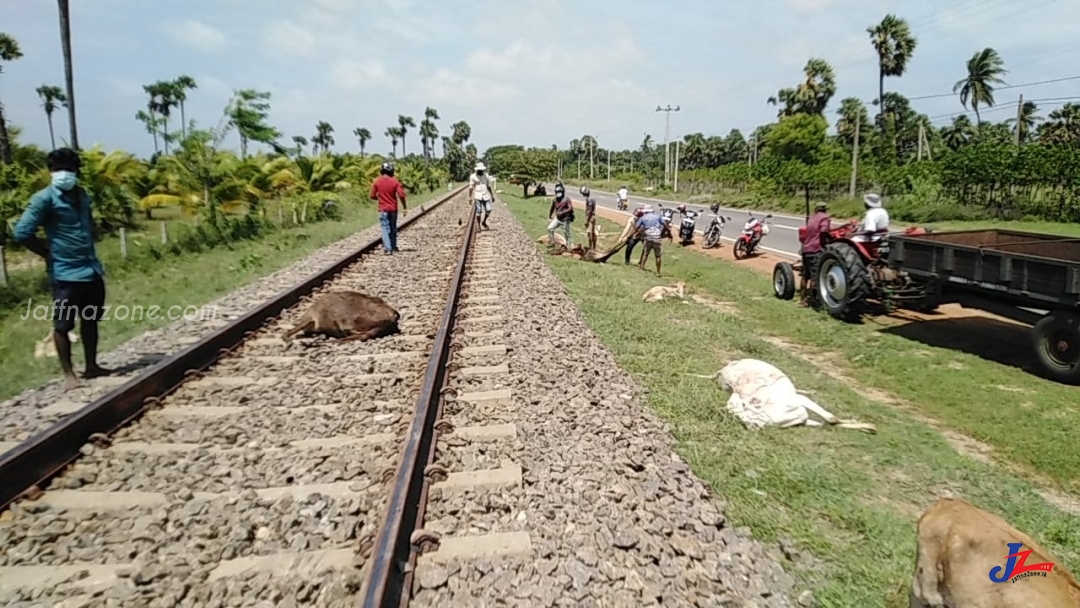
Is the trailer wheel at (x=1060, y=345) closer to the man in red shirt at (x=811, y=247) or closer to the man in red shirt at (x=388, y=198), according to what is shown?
the man in red shirt at (x=811, y=247)

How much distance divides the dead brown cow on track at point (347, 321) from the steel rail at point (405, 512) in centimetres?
184

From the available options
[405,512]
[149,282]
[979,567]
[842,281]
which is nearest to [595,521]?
[405,512]

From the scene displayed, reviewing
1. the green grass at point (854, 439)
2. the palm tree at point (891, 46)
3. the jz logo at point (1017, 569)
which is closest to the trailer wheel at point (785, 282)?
the green grass at point (854, 439)

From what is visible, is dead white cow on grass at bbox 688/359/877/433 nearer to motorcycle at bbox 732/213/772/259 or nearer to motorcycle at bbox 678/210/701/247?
motorcycle at bbox 732/213/772/259

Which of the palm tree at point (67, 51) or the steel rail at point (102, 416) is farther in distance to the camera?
the palm tree at point (67, 51)

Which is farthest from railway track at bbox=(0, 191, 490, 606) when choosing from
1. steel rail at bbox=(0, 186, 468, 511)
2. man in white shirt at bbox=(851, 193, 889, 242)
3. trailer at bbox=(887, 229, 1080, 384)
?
man in white shirt at bbox=(851, 193, 889, 242)

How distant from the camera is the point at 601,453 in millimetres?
4055

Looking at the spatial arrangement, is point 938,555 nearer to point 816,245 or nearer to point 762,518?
point 762,518

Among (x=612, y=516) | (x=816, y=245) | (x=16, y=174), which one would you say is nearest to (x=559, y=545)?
(x=612, y=516)

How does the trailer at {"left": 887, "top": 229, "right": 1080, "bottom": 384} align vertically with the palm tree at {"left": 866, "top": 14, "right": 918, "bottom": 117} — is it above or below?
below

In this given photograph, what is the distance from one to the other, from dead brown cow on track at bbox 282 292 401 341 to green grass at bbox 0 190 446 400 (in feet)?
6.46

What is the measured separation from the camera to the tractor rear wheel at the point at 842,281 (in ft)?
27.6

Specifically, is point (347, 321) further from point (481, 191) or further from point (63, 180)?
point (481, 191)

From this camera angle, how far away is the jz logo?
2.12 m
